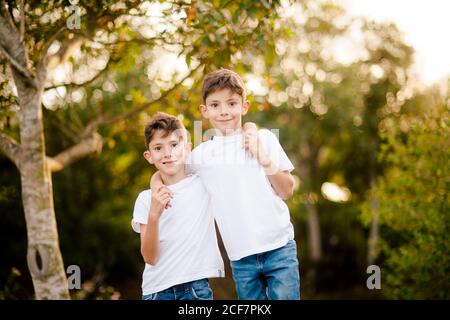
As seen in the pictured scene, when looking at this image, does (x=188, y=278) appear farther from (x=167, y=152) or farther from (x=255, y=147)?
(x=255, y=147)

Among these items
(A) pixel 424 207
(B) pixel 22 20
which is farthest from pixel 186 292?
(A) pixel 424 207

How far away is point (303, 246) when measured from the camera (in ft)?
57.2

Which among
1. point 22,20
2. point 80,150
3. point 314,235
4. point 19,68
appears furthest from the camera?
point 314,235

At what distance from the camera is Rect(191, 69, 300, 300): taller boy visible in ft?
9.80

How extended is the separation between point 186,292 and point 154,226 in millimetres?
448

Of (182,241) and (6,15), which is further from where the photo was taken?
(6,15)

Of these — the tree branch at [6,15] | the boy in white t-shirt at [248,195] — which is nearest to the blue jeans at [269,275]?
the boy in white t-shirt at [248,195]

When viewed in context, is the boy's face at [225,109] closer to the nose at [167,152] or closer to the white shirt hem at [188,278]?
the nose at [167,152]

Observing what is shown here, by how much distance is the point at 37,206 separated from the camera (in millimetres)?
4402

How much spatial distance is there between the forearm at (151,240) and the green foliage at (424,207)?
3728mm

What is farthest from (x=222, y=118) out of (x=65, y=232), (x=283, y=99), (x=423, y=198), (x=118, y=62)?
(x=283, y=99)

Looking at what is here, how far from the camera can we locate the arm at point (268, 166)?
2.93 m
